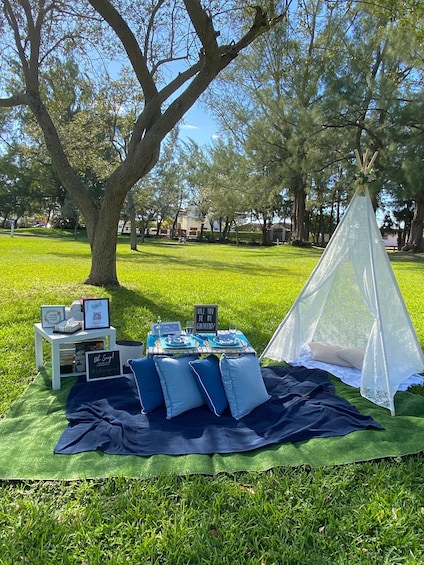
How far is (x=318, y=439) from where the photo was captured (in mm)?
2836

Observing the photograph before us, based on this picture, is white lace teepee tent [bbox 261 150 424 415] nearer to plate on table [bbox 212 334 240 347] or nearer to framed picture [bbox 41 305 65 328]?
plate on table [bbox 212 334 240 347]

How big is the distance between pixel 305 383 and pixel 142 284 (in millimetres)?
5793

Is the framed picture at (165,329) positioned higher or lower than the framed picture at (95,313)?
lower

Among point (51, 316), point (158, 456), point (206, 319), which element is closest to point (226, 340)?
point (206, 319)

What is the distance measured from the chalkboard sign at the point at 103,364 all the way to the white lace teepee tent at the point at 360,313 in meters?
1.62

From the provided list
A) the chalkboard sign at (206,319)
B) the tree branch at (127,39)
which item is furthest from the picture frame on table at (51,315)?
the tree branch at (127,39)

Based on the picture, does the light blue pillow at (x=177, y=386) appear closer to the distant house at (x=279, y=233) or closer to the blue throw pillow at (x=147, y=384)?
the blue throw pillow at (x=147, y=384)

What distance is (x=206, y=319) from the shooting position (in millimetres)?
3926

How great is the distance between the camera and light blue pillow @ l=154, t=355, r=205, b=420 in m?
3.14

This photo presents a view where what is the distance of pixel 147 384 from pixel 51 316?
4.13 ft

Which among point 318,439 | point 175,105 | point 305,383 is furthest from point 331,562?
point 175,105

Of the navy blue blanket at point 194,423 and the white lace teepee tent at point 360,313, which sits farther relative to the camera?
the white lace teepee tent at point 360,313

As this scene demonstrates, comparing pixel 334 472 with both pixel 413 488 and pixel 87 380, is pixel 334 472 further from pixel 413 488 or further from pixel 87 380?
pixel 87 380

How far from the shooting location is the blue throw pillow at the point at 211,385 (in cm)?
315
